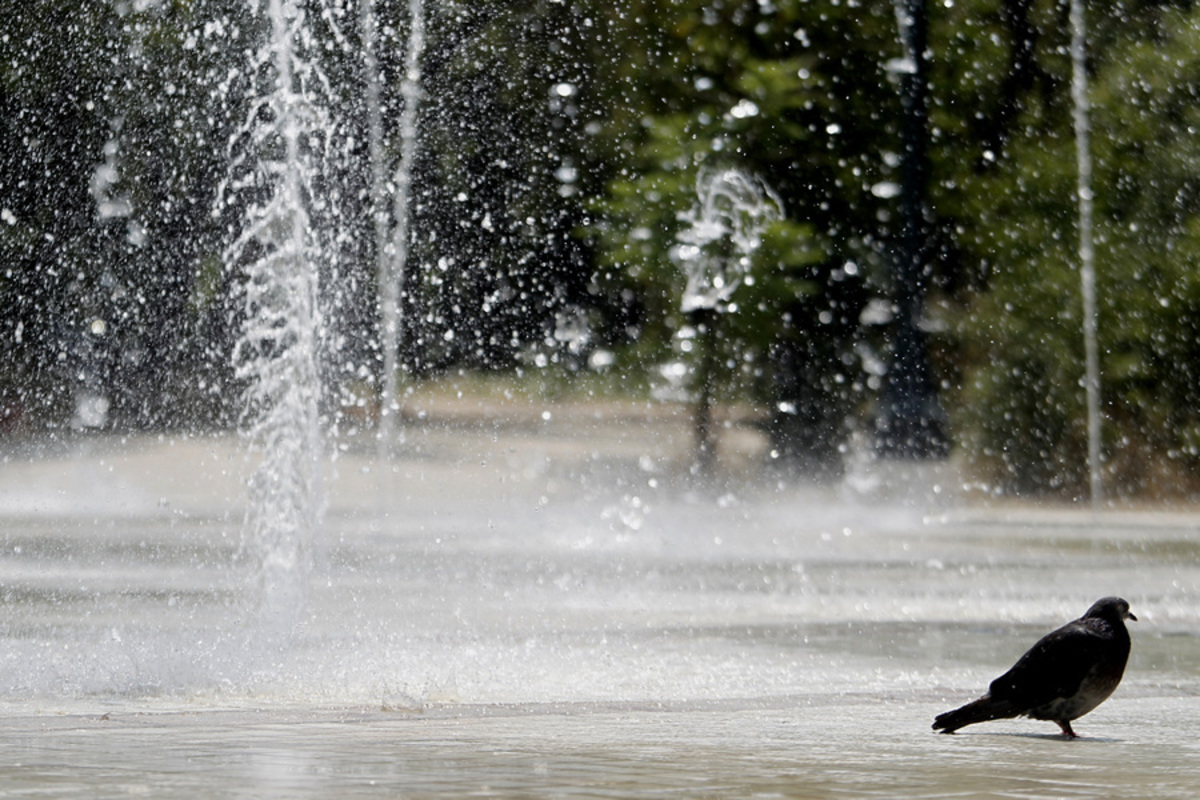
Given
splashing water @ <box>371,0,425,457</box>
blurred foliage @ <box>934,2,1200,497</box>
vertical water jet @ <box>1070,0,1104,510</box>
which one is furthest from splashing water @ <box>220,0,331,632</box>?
splashing water @ <box>371,0,425,457</box>

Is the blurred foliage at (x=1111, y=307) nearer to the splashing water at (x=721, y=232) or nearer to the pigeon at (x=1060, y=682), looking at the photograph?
the splashing water at (x=721, y=232)

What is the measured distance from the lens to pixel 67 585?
453 inches

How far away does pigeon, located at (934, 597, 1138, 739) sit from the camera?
19.7ft

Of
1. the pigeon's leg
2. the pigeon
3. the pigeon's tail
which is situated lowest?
the pigeon's leg

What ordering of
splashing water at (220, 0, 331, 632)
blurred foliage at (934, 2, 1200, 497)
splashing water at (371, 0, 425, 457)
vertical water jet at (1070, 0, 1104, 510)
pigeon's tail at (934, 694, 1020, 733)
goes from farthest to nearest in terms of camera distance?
splashing water at (371, 0, 425, 457)
blurred foliage at (934, 2, 1200, 497)
vertical water jet at (1070, 0, 1104, 510)
splashing water at (220, 0, 331, 632)
pigeon's tail at (934, 694, 1020, 733)

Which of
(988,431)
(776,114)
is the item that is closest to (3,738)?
(988,431)

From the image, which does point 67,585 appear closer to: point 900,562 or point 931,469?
point 900,562

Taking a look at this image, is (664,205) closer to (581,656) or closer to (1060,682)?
(581,656)

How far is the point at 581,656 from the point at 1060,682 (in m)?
3.10

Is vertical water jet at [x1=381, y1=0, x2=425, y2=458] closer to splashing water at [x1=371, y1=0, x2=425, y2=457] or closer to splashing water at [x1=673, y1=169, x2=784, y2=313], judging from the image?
splashing water at [x1=371, y1=0, x2=425, y2=457]

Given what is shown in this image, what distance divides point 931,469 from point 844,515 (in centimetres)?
101

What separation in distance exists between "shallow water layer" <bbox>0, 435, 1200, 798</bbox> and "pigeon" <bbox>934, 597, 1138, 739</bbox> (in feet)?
0.34

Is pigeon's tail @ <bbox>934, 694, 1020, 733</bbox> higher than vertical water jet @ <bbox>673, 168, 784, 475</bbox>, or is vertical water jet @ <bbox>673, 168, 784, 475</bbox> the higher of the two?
vertical water jet @ <bbox>673, 168, 784, 475</bbox>

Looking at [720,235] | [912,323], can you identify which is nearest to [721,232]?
[720,235]
